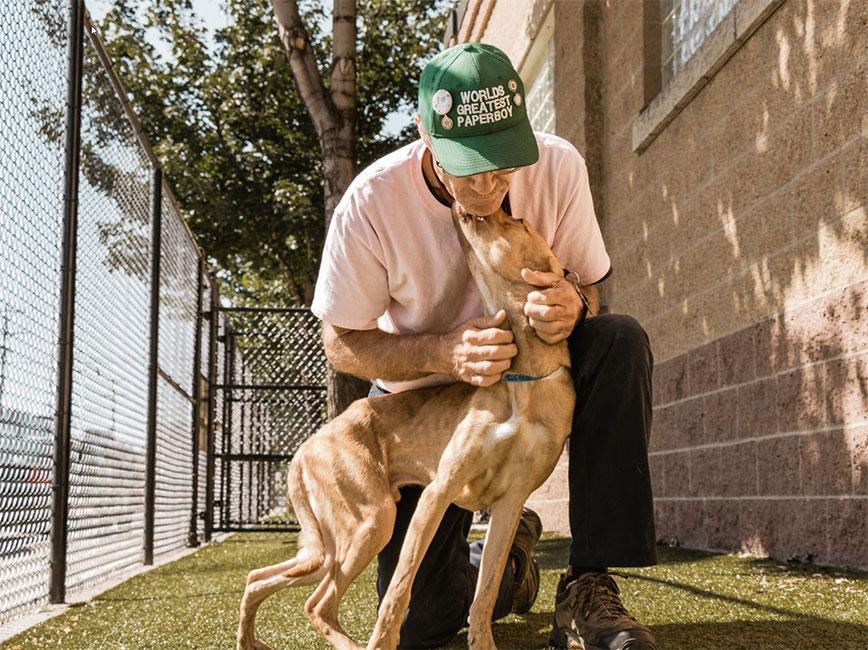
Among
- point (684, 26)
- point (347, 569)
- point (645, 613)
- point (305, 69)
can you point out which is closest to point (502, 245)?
point (347, 569)

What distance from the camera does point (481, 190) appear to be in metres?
2.56

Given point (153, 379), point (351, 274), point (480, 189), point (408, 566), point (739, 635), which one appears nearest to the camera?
point (408, 566)

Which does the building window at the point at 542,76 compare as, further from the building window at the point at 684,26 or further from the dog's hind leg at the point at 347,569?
the dog's hind leg at the point at 347,569

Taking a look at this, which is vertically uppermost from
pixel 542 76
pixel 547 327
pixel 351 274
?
pixel 542 76

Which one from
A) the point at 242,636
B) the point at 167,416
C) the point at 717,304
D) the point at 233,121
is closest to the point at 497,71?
the point at 242,636

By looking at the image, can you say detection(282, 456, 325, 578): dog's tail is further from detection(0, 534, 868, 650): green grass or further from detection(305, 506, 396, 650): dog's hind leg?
detection(0, 534, 868, 650): green grass

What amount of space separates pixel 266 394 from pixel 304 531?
809cm

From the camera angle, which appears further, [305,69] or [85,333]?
[305,69]

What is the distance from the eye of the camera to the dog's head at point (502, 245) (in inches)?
103

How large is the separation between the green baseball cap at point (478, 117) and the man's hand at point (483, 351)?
0.41 meters

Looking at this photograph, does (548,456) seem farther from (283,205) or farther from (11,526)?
(283,205)

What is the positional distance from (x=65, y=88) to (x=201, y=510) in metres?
6.78

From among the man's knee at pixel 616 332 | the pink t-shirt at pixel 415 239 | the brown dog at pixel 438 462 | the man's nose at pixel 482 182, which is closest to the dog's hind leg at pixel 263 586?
the brown dog at pixel 438 462

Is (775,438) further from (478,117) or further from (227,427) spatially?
(227,427)
